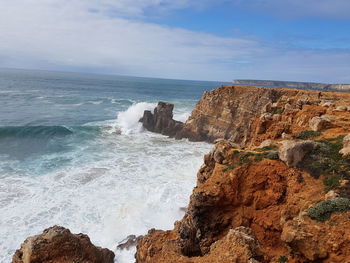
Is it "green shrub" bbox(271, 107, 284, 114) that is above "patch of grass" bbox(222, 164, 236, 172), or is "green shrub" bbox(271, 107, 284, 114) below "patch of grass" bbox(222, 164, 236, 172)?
above

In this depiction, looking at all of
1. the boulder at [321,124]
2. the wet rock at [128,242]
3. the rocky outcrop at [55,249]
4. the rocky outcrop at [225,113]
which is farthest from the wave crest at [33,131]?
the boulder at [321,124]

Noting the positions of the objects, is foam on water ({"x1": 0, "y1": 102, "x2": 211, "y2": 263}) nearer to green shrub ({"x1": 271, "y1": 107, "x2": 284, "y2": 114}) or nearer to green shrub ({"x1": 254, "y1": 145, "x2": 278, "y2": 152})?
green shrub ({"x1": 254, "y1": 145, "x2": 278, "y2": 152})

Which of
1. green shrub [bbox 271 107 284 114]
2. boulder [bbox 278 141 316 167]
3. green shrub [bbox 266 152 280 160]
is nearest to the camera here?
boulder [bbox 278 141 316 167]

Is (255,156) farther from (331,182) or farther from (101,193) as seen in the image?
(101,193)

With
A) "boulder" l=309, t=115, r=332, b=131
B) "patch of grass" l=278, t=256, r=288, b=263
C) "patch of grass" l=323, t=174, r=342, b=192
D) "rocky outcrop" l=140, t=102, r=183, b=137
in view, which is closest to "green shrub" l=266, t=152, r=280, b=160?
"patch of grass" l=323, t=174, r=342, b=192

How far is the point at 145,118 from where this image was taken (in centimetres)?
4275

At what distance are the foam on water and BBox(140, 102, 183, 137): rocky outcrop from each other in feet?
25.1

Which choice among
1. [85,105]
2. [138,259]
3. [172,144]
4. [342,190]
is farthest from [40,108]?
[342,190]

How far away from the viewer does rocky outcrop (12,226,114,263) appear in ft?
26.6

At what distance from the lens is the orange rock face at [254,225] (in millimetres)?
7336

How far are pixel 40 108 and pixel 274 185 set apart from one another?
188 feet

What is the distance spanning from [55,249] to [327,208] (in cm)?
871

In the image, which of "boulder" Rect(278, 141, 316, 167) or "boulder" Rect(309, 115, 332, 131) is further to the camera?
"boulder" Rect(309, 115, 332, 131)

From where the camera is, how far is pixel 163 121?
134 feet
